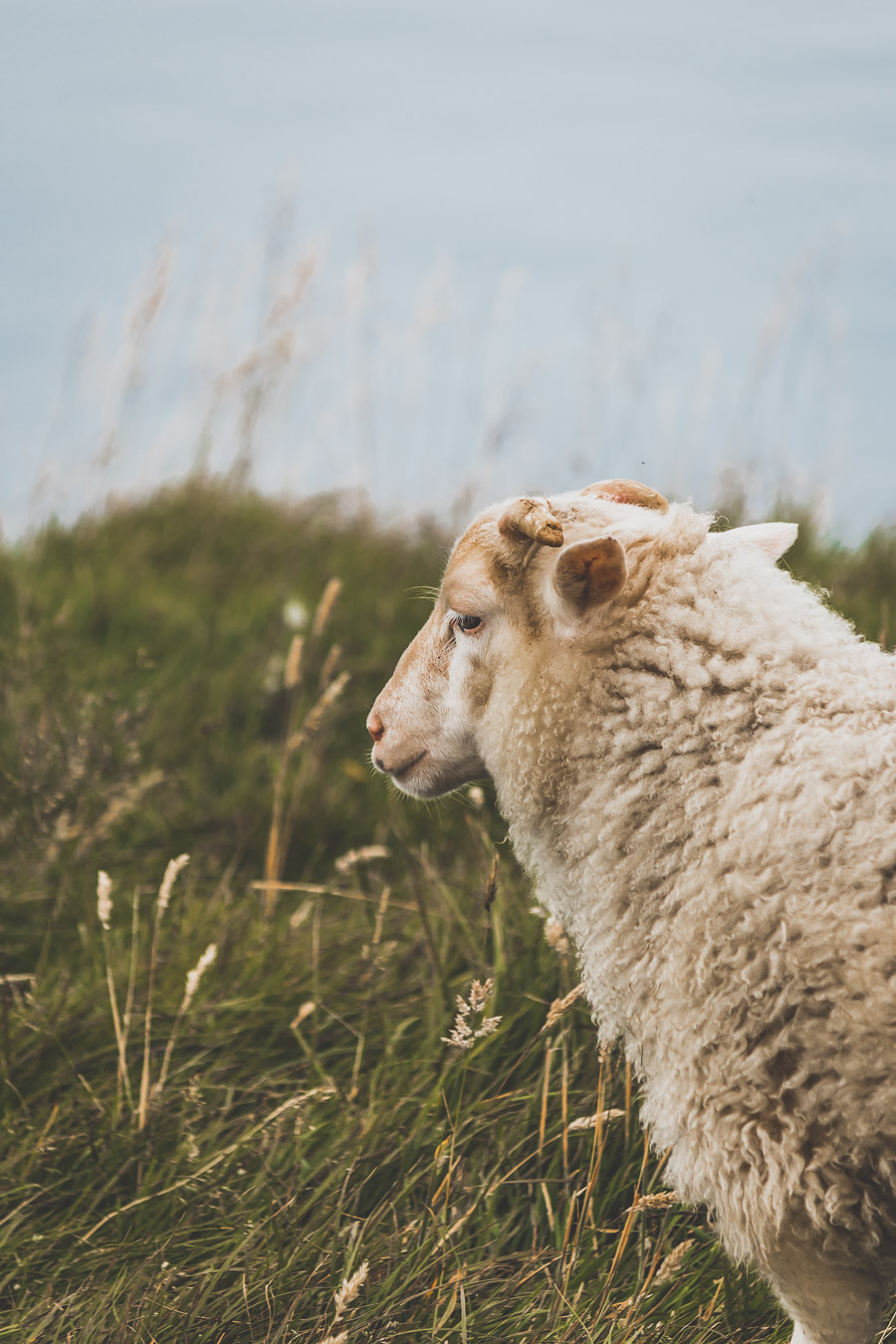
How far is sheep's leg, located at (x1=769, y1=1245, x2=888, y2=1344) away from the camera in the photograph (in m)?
1.75

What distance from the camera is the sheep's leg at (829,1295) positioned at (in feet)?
5.73

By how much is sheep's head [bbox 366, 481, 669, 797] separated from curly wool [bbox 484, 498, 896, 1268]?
2cm

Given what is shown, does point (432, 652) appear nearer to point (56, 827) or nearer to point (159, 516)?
point (56, 827)

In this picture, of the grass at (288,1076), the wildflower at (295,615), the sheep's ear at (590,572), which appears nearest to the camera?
the sheep's ear at (590,572)

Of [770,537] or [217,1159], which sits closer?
[770,537]

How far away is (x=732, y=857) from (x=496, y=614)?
626 millimetres

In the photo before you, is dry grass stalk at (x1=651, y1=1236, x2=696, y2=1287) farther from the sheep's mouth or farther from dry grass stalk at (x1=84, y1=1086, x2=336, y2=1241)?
the sheep's mouth

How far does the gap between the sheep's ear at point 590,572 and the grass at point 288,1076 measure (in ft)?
2.29

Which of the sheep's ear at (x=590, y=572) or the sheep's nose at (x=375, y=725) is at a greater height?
the sheep's ear at (x=590, y=572)

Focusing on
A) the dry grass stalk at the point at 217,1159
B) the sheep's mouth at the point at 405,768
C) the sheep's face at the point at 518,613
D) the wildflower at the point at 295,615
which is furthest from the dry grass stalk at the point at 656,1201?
the wildflower at the point at 295,615

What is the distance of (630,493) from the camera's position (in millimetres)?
2312

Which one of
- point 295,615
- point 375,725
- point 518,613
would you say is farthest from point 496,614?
point 295,615

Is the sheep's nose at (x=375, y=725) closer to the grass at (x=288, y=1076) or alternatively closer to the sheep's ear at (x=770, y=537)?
the grass at (x=288, y=1076)

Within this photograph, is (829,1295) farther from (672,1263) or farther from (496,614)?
(496,614)
